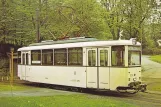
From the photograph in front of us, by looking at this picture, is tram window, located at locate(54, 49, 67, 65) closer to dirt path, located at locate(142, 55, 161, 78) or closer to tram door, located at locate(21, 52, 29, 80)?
tram door, located at locate(21, 52, 29, 80)

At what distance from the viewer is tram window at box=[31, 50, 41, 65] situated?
27.7 meters

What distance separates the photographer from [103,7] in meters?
39.9

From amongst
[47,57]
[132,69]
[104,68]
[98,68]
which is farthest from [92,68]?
[47,57]

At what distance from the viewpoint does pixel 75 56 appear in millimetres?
23656

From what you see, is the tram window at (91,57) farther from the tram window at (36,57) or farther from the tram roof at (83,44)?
the tram window at (36,57)

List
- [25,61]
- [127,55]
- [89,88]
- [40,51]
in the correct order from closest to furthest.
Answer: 1. [127,55]
2. [89,88]
3. [40,51]
4. [25,61]

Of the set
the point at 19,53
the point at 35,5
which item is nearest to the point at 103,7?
the point at 35,5

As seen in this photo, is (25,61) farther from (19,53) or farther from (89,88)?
(89,88)

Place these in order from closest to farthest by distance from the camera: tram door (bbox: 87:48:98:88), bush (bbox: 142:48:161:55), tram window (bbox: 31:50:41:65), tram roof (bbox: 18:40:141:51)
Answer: tram roof (bbox: 18:40:141:51)
tram door (bbox: 87:48:98:88)
tram window (bbox: 31:50:41:65)
bush (bbox: 142:48:161:55)

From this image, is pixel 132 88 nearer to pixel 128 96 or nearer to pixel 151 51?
pixel 128 96

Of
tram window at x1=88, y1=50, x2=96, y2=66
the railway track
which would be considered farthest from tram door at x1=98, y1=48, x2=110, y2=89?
the railway track

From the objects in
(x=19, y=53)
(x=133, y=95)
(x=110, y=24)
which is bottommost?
(x=133, y=95)

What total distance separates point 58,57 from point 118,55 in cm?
554

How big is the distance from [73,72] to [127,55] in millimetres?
4222
